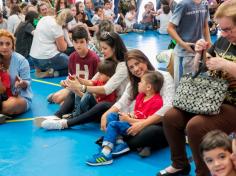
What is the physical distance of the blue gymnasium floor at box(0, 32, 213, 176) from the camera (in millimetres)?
3312

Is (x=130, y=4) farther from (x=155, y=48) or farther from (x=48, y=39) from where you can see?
(x=48, y=39)

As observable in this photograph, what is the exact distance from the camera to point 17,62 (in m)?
4.73

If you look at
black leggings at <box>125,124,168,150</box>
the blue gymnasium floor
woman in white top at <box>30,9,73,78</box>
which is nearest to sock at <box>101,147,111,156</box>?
the blue gymnasium floor

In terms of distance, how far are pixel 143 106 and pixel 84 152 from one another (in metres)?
0.72

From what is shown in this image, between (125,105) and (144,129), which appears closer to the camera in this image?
(144,129)

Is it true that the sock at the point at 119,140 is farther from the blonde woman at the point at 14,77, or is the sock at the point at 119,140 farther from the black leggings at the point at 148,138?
the blonde woman at the point at 14,77

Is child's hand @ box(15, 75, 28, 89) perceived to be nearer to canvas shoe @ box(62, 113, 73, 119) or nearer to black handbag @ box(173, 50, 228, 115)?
canvas shoe @ box(62, 113, 73, 119)

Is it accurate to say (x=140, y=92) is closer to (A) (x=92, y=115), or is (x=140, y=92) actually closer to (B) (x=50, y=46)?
(A) (x=92, y=115)

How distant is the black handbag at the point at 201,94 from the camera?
2.68 m

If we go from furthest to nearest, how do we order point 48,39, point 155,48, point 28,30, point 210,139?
point 155,48
point 28,30
point 48,39
point 210,139

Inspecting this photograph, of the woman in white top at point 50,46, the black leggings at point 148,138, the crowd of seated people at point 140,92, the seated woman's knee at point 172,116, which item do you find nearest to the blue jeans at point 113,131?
the crowd of seated people at point 140,92

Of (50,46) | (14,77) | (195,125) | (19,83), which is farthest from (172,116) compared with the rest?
(50,46)

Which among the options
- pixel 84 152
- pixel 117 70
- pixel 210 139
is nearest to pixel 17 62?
pixel 117 70

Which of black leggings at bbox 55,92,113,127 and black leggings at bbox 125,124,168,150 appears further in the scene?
black leggings at bbox 55,92,113,127
